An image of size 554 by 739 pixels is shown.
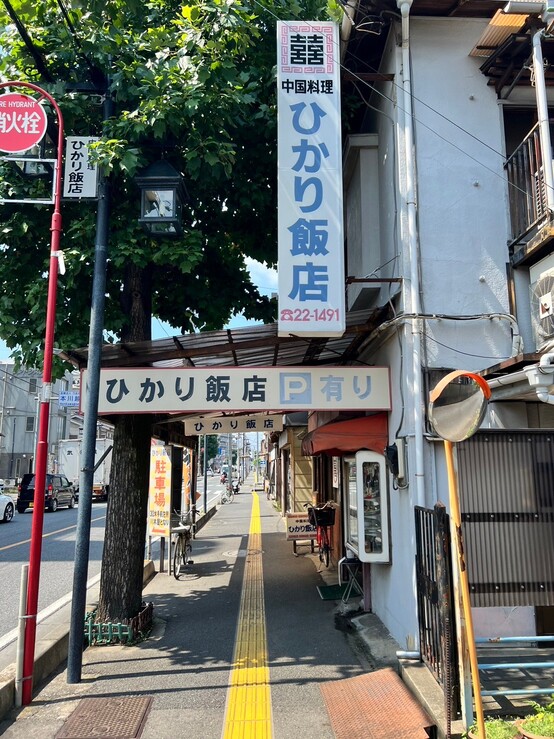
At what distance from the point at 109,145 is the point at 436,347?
4325 millimetres

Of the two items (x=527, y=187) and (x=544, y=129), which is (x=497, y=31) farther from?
(x=527, y=187)

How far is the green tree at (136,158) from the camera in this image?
620cm

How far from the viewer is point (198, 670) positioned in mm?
5672

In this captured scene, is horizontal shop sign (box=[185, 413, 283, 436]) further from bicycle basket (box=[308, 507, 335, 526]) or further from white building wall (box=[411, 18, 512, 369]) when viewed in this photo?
white building wall (box=[411, 18, 512, 369])

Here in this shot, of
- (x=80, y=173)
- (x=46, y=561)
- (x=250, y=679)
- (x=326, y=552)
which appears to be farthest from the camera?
(x=46, y=561)

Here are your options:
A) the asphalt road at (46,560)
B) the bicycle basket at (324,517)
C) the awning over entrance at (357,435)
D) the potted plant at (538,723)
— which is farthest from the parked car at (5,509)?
the potted plant at (538,723)

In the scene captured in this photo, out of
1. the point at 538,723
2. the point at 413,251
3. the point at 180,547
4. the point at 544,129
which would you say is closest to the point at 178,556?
the point at 180,547

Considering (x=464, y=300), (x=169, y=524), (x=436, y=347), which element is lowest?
(x=169, y=524)

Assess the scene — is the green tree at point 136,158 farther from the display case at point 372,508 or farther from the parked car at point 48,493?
the parked car at point 48,493

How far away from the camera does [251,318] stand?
27.9 ft

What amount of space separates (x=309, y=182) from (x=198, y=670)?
5439 mm

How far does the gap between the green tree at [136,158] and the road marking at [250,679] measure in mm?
1575

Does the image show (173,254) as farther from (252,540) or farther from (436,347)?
(252,540)

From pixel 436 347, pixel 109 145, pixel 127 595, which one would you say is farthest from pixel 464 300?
pixel 127 595
